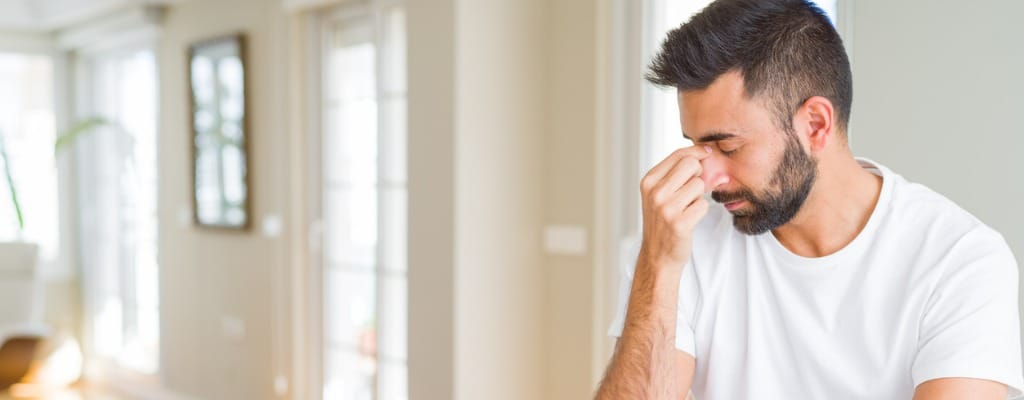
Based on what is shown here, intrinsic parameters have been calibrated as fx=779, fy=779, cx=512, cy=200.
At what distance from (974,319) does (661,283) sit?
0.47 meters

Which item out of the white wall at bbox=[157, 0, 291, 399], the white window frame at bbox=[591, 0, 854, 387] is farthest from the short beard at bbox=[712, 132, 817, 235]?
the white wall at bbox=[157, 0, 291, 399]

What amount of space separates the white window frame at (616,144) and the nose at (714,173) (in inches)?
50.2

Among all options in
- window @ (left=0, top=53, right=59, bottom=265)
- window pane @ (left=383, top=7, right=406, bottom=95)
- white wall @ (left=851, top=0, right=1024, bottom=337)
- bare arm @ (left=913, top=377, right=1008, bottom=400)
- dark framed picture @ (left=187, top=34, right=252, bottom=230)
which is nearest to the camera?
bare arm @ (left=913, top=377, right=1008, bottom=400)

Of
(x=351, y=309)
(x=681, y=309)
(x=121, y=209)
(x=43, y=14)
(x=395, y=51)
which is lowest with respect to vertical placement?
(x=351, y=309)

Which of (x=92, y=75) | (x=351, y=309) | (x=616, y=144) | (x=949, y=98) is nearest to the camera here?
(x=949, y=98)

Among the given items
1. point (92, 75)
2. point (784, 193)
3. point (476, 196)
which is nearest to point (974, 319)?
point (784, 193)

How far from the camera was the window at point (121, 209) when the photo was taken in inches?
194

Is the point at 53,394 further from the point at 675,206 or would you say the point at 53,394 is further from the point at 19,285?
the point at 675,206

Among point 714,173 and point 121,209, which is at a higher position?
point 714,173

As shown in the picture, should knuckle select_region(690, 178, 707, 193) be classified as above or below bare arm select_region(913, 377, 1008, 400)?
above

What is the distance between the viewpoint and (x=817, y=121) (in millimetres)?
1284

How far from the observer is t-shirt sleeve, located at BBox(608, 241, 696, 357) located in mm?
1396

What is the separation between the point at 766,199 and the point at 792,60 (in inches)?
9.0

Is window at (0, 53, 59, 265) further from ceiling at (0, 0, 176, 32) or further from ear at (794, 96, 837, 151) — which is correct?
ear at (794, 96, 837, 151)
